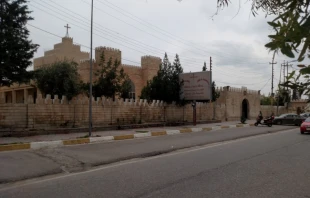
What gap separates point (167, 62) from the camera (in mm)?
27391

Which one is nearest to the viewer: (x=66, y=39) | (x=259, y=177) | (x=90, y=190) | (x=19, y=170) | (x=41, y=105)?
(x=90, y=190)

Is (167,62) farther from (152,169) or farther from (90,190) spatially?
Answer: (90,190)

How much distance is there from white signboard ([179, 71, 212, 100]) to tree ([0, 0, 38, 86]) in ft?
42.2

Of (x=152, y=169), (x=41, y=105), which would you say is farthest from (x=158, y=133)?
(x=152, y=169)

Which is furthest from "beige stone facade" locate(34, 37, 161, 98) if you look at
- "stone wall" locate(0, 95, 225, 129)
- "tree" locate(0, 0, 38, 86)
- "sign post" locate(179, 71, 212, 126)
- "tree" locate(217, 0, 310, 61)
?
"tree" locate(217, 0, 310, 61)

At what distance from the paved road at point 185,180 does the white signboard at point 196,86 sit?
16.3 m

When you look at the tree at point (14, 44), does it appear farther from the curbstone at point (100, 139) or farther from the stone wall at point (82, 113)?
the curbstone at point (100, 139)

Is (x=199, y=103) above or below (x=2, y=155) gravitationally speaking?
above

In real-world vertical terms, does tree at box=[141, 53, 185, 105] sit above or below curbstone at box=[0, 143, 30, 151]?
above

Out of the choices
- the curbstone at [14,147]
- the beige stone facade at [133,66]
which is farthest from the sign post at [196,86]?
the curbstone at [14,147]

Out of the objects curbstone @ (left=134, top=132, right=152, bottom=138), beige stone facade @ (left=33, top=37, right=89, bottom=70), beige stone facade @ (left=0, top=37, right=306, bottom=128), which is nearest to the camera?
beige stone facade @ (left=0, top=37, right=306, bottom=128)

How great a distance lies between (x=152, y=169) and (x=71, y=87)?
818 inches

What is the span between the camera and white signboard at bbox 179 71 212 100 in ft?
86.3

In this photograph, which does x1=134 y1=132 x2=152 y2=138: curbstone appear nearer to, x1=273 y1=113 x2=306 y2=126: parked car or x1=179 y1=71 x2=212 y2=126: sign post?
x1=179 y1=71 x2=212 y2=126: sign post
